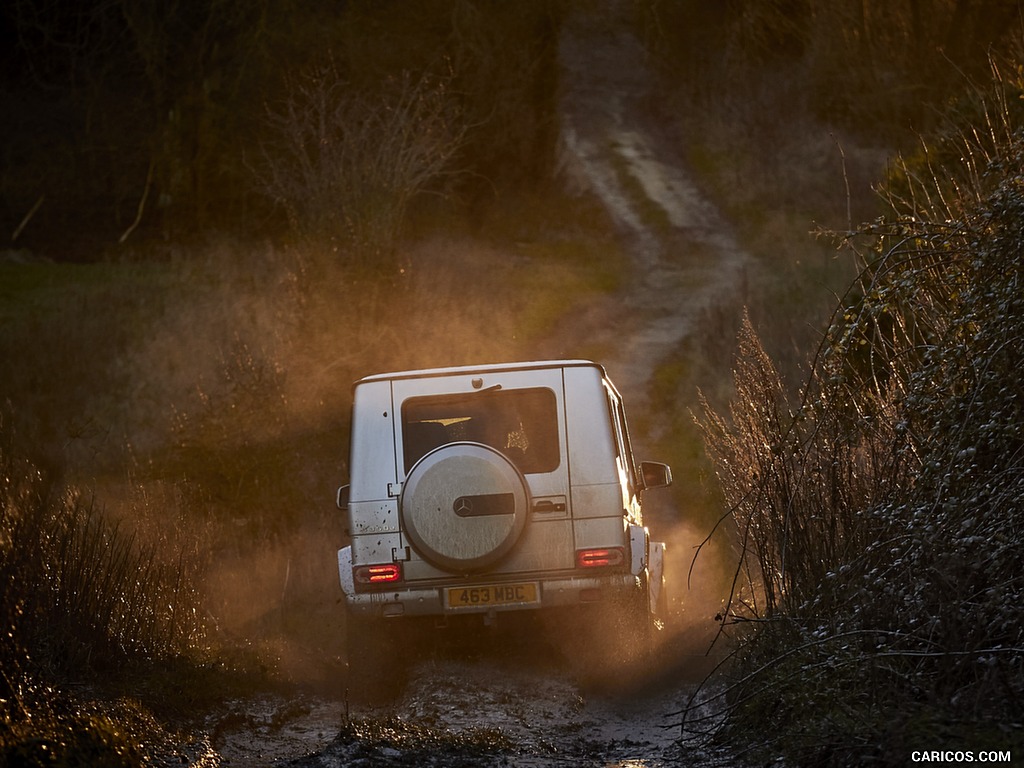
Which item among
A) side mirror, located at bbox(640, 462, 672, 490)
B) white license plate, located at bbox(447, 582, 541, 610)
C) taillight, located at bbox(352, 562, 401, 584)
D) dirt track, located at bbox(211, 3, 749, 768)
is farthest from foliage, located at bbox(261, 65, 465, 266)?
white license plate, located at bbox(447, 582, 541, 610)

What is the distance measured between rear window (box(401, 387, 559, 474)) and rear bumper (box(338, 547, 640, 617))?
731 mm

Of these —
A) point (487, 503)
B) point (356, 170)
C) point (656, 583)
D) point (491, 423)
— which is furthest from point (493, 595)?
point (356, 170)

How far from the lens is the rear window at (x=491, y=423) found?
8.59 meters

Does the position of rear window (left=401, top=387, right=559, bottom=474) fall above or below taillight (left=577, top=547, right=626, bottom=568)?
above

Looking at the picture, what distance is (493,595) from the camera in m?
8.45

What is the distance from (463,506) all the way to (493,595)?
2.15ft

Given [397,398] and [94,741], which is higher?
[397,398]

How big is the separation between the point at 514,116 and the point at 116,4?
843cm

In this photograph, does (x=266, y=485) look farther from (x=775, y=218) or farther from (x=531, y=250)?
(x=775, y=218)

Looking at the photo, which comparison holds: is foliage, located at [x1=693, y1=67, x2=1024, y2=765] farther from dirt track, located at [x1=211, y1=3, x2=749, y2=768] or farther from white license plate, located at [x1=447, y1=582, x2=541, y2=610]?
white license plate, located at [x1=447, y1=582, x2=541, y2=610]

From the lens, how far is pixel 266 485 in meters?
16.7

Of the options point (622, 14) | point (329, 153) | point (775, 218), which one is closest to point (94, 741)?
point (329, 153)

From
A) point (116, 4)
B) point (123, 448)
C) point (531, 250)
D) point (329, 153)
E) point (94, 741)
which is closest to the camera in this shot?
point (94, 741)

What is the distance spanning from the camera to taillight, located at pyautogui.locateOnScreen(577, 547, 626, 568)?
333 inches
